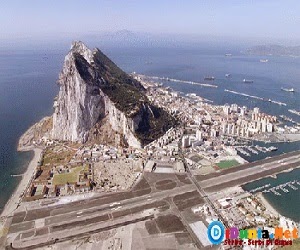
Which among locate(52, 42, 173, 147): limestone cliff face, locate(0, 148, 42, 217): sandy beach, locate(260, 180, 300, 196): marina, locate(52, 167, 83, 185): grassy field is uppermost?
locate(52, 42, 173, 147): limestone cliff face

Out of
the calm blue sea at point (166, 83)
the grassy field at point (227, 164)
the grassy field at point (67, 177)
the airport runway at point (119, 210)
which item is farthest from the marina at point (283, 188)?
the grassy field at point (67, 177)

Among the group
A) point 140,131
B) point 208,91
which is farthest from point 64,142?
point 208,91

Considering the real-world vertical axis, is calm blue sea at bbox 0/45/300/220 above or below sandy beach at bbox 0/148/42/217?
above

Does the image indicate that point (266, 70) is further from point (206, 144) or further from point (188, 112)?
point (206, 144)

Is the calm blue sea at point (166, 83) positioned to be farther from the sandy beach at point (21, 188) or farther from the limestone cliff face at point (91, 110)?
the limestone cliff face at point (91, 110)

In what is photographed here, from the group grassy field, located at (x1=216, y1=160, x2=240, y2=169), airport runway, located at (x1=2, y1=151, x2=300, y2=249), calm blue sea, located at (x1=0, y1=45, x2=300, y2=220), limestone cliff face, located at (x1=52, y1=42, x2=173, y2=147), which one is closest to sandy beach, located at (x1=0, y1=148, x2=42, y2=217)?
calm blue sea, located at (x1=0, y1=45, x2=300, y2=220)

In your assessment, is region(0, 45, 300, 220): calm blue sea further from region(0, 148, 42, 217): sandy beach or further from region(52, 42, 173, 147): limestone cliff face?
region(52, 42, 173, 147): limestone cliff face
